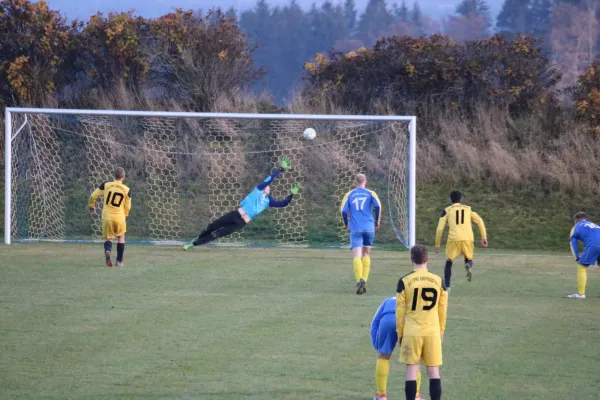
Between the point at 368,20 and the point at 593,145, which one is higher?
the point at 368,20

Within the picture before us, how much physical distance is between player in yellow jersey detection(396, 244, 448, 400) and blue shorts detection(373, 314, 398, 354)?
0.21 meters

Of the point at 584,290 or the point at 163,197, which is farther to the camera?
the point at 163,197

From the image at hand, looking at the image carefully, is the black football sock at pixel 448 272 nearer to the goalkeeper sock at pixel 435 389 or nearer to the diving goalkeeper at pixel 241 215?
the diving goalkeeper at pixel 241 215

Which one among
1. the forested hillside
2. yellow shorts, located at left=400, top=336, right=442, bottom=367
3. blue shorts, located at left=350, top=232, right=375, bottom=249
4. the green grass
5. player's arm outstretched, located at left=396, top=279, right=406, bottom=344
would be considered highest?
the forested hillside

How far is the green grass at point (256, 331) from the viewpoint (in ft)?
30.2

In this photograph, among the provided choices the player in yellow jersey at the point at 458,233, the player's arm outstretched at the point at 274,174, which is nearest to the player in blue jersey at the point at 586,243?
the player in yellow jersey at the point at 458,233

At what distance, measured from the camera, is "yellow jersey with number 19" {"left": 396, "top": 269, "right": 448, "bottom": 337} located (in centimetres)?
807

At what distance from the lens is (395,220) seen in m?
23.4

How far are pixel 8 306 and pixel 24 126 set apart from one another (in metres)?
10.5

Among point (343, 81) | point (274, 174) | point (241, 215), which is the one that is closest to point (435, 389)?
point (274, 174)

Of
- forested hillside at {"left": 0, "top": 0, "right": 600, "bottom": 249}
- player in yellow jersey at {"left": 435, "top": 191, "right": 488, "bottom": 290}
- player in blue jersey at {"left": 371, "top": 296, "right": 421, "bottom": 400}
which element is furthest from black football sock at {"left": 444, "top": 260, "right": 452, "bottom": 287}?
forested hillside at {"left": 0, "top": 0, "right": 600, "bottom": 249}

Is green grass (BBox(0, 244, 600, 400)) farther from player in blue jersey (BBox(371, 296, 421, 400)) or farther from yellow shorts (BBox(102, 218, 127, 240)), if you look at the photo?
yellow shorts (BBox(102, 218, 127, 240))

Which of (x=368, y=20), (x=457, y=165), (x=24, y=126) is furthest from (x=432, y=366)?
(x=368, y=20)

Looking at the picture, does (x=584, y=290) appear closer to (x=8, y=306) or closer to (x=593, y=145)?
(x=8, y=306)
